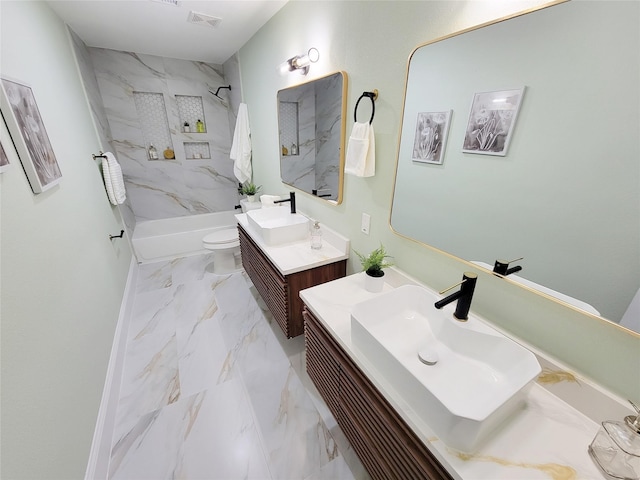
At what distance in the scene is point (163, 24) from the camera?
2.28 metres

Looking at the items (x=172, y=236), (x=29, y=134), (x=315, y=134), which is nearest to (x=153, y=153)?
(x=172, y=236)

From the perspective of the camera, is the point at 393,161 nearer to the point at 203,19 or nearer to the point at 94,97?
the point at 203,19

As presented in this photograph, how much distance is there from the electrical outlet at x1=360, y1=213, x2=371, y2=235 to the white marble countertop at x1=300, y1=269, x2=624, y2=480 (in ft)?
2.63

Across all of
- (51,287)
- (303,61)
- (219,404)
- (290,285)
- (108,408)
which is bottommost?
(219,404)

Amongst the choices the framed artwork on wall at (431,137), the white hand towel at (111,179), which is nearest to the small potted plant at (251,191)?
the white hand towel at (111,179)

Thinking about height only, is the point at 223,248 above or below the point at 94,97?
below

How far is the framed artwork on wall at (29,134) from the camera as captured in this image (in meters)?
1.12

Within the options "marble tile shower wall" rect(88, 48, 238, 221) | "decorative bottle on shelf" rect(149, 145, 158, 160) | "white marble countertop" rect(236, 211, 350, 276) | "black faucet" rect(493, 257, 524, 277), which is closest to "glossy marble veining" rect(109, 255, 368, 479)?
"white marble countertop" rect(236, 211, 350, 276)

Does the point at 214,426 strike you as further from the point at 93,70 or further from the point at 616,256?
the point at 93,70

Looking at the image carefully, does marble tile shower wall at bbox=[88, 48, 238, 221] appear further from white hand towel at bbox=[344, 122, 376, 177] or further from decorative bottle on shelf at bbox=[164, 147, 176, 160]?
white hand towel at bbox=[344, 122, 376, 177]

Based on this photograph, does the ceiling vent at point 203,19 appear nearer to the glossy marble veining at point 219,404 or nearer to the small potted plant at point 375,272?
the small potted plant at point 375,272

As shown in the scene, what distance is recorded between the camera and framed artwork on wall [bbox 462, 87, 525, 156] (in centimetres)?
86

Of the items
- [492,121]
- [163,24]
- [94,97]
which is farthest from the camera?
[94,97]

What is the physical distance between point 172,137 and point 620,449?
15.2 feet
